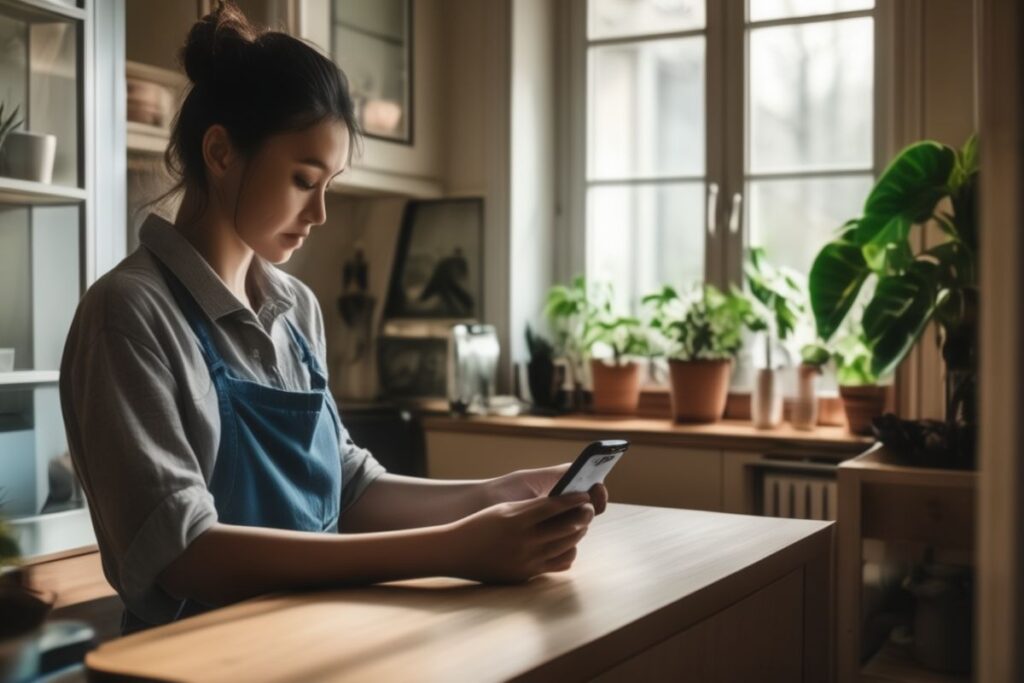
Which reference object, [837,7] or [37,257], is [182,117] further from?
[837,7]

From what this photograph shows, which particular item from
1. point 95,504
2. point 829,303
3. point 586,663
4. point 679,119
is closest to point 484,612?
point 586,663

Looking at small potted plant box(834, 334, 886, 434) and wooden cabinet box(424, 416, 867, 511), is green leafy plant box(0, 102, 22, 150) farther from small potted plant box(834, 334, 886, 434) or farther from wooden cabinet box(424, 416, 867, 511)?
small potted plant box(834, 334, 886, 434)

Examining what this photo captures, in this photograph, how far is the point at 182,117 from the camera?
138 cm

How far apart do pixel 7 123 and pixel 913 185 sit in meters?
1.89

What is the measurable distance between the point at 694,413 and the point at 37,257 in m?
1.72

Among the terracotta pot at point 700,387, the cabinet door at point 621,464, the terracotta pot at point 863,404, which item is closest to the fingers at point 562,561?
the cabinet door at point 621,464

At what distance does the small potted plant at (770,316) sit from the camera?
114 inches

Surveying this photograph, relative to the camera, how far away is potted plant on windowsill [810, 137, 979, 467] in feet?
7.66

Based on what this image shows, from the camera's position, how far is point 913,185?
247 centimetres

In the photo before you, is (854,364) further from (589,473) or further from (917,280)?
(589,473)

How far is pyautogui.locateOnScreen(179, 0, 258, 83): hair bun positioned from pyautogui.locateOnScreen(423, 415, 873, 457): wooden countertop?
1730 mm

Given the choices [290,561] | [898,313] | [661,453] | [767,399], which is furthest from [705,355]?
[290,561]

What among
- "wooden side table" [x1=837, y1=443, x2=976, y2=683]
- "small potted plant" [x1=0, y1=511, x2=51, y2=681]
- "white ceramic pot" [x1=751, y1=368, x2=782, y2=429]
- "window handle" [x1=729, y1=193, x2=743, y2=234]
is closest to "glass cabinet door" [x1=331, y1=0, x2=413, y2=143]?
"window handle" [x1=729, y1=193, x2=743, y2=234]

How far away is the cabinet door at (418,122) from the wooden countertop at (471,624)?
2.04 meters
